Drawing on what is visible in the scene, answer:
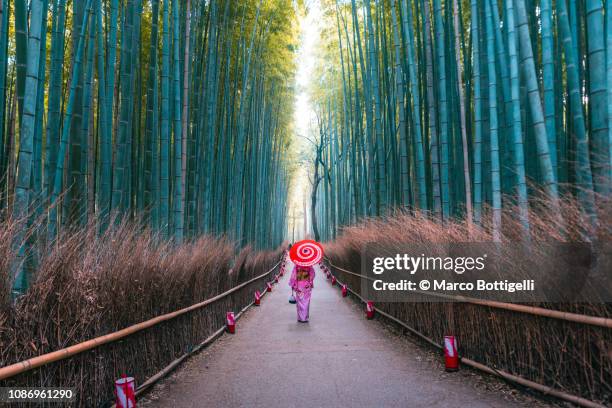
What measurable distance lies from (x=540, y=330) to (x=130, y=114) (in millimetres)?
4108

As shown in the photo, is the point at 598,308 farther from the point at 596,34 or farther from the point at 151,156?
the point at 151,156

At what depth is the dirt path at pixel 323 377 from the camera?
9.23 ft

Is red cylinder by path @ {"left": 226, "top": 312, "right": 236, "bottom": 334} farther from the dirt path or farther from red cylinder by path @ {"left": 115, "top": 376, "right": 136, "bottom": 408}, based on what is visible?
red cylinder by path @ {"left": 115, "top": 376, "right": 136, "bottom": 408}

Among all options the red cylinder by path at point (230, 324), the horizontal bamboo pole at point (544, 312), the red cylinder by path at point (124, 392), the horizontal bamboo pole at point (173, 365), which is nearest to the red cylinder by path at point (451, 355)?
the horizontal bamboo pole at point (544, 312)

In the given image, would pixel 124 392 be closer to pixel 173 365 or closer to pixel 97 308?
pixel 97 308

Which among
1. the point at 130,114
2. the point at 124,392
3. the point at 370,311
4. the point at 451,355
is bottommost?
the point at 370,311

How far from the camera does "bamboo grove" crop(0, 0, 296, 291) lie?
326 centimetres

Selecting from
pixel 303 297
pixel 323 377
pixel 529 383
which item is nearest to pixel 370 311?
pixel 303 297

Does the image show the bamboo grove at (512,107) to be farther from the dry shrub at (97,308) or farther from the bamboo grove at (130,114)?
the bamboo grove at (130,114)

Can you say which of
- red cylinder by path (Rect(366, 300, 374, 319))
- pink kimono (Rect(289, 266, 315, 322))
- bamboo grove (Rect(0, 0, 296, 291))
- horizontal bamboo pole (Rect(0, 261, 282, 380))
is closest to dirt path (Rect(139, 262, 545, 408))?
horizontal bamboo pole (Rect(0, 261, 282, 380))

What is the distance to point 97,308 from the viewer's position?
8.31 ft

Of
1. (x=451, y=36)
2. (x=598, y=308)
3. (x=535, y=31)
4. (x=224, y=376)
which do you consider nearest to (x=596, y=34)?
(x=598, y=308)

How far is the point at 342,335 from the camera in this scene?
5172mm

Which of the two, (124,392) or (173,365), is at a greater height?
(124,392)
